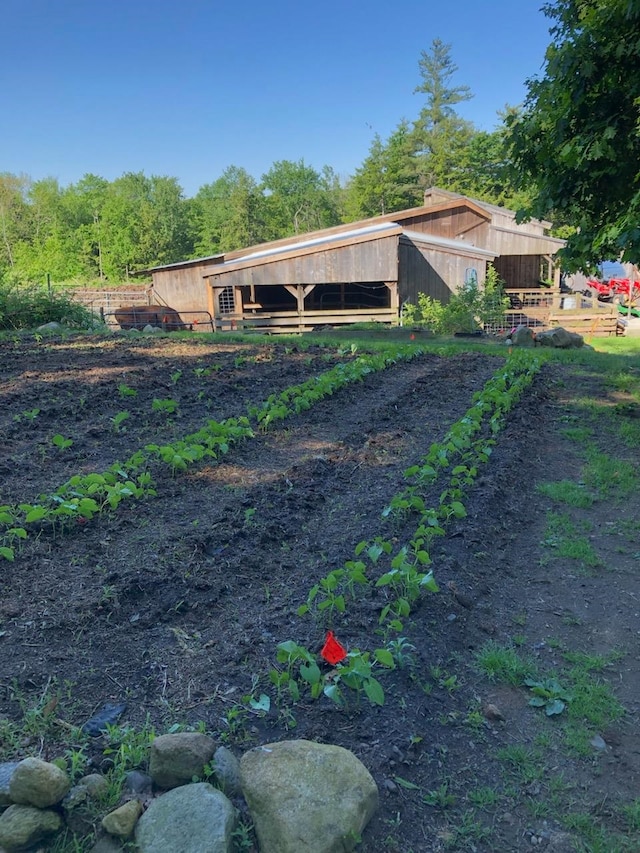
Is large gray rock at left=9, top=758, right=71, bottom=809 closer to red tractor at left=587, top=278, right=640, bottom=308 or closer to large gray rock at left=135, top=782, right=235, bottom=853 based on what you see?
large gray rock at left=135, top=782, right=235, bottom=853

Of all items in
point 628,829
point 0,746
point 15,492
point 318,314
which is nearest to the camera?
point 628,829

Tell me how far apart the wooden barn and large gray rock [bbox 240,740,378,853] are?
738 inches

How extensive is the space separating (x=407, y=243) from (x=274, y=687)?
20833 mm

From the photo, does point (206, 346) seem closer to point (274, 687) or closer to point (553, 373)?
point (553, 373)

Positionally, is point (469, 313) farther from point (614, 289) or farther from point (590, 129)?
point (614, 289)

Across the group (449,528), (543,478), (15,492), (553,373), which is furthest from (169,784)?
(553,373)

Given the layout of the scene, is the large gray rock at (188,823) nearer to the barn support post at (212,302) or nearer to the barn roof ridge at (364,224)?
the barn support post at (212,302)

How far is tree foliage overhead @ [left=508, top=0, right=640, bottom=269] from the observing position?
19.1ft

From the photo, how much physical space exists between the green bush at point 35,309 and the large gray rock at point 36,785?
17873 millimetres

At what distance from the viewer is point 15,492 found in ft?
17.1

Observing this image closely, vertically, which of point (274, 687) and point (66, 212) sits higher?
point (66, 212)

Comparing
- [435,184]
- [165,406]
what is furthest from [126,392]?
[435,184]

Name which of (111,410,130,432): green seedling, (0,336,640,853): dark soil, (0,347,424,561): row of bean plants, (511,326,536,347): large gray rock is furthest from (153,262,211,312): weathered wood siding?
(0,336,640,853): dark soil

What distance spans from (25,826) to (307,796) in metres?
0.99
